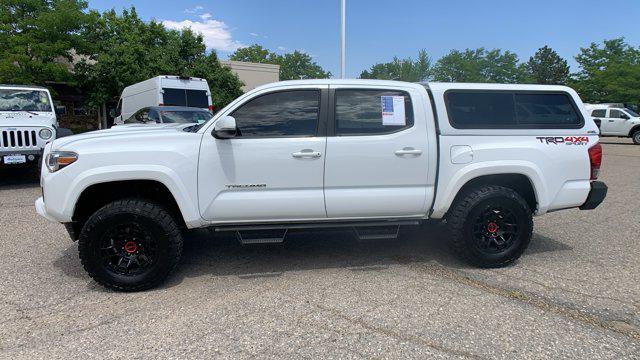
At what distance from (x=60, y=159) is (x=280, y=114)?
6.34 feet

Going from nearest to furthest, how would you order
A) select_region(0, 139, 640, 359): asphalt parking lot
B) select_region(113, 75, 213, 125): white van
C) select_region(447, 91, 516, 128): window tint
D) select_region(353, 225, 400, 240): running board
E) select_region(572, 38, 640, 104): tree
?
select_region(0, 139, 640, 359): asphalt parking lot, select_region(353, 225, 400, 240): running board, select_region(447, 91, 516, 128): window tint, select_region(113, 75, 213, 125): white van, select_region(572, 38, 640, 104): tree

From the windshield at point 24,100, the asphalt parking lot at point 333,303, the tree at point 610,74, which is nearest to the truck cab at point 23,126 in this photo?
the windshield at point 24,100

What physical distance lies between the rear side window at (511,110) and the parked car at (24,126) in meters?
8.08

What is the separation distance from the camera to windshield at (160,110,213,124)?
11238mm

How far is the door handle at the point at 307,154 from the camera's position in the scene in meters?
3.92

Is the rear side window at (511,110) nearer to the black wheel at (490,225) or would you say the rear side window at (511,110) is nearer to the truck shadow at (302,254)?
the black wheel at (490,225)

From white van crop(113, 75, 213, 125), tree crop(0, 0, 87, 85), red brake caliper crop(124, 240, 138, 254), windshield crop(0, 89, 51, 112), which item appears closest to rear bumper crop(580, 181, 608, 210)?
red brake caliper crop(124, 240, 138, 254)

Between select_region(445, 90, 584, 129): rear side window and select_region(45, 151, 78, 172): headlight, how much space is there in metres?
3.48

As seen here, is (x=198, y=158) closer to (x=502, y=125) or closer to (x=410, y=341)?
(x=410, y=341)

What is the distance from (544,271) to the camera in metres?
4.34

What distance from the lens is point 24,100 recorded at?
9555 millimetres

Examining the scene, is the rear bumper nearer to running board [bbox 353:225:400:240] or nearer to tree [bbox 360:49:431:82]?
running board [bbox 353:225:400:240]

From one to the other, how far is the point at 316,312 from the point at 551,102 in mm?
3227

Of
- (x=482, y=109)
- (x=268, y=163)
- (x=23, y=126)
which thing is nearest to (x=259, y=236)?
(x=268, y=163)
